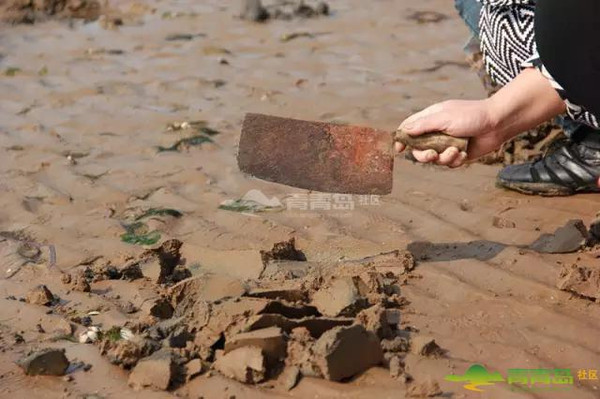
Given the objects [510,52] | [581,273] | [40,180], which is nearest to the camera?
[581,273]

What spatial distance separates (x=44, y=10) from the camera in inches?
311

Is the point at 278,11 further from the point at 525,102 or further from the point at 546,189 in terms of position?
the point at 525,102

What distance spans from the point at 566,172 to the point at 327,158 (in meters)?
1.24

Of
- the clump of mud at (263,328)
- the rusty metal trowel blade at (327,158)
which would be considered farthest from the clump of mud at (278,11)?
the clump of mud at (263,328)

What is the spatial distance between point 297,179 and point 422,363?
0.83 meters

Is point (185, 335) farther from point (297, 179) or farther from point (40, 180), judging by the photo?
point (40, 180)

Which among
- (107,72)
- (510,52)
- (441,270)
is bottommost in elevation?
(107,72)

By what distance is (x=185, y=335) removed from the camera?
2537 millimetres

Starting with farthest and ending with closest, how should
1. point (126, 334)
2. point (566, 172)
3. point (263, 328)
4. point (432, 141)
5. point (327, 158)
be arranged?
point (566, 172) < point (327, 158) < point (432, 141) < point (126, 334) < point (263, 328)

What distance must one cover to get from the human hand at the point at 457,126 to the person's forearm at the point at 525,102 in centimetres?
3

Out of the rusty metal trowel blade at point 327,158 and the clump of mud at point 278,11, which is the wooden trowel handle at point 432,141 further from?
the clump of mud at point 278,11

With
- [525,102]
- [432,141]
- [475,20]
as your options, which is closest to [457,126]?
[432,141]

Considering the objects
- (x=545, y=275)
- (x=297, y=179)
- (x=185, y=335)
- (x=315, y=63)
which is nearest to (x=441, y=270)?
(x=545, y=275)

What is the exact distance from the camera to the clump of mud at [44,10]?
772 centimetres
